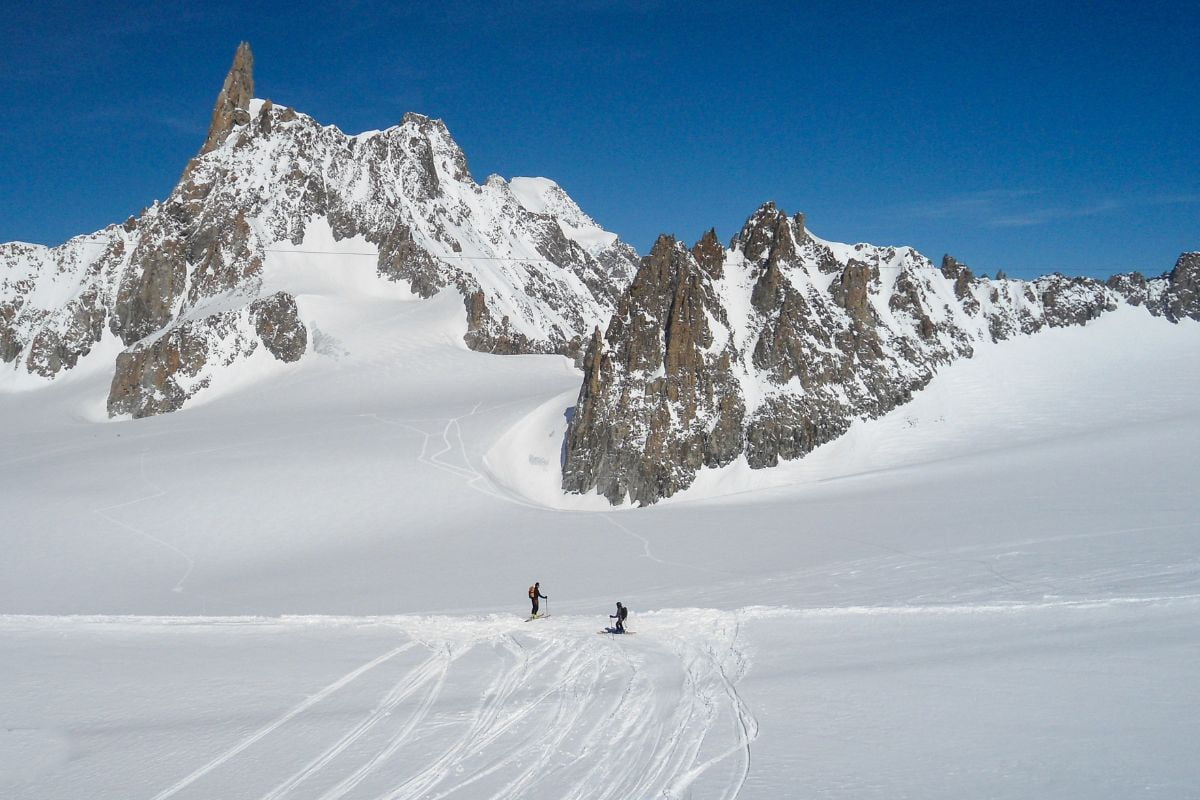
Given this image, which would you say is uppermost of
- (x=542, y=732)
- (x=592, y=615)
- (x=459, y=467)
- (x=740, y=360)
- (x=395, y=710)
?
(x=740, y=360)

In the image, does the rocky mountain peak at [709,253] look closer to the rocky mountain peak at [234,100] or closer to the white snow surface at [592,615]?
the white snow surface at [592,615]

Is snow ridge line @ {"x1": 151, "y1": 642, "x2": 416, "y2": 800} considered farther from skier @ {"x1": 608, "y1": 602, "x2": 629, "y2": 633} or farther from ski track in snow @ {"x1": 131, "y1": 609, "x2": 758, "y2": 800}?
skier @ {"x1": 608, "y1": 602, "x2": 629, "y2": 633}

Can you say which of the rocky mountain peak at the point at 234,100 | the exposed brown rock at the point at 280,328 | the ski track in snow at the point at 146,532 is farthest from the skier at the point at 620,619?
the rocky mountain peak at the point at 234,100

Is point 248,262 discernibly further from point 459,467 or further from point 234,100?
point 459,467

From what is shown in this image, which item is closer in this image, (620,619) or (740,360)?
(620,619)

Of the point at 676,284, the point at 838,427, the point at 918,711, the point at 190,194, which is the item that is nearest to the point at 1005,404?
the point at 838,427

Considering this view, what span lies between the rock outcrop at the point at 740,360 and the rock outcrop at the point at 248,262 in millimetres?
30015

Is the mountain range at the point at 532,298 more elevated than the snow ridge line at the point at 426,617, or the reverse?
the mountain range at the point at 532,298

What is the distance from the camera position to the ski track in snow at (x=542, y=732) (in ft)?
25.4

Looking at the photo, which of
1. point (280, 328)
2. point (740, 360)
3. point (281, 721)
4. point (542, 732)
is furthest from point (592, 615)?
point (280, 328)

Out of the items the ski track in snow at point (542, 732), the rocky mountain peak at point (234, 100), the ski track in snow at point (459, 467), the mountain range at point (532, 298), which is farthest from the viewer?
the rocky mountain peak at point (234, 100)

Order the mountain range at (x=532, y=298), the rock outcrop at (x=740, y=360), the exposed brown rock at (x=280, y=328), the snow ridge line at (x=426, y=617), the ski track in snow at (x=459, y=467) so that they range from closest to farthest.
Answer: the snow ridge line at (x=426, y=617) → the ski track in snow at (x=459, y=467) → the rock outcrop at (x=740, y=360) → the mountain range at (x=532, y=298) → the exposed brown rock at (x=280, y=328)

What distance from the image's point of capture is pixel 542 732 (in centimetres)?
919

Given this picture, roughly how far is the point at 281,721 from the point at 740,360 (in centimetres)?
3072
